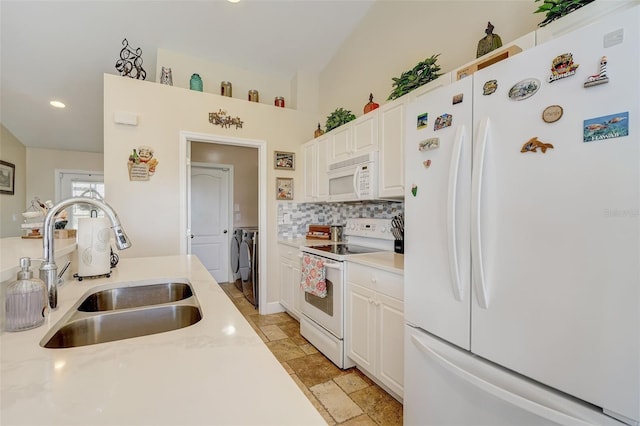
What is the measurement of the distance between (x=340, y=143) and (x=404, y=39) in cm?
113

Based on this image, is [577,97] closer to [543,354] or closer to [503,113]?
[503,113]

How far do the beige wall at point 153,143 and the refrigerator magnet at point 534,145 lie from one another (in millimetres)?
2909

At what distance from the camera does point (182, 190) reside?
2955mm

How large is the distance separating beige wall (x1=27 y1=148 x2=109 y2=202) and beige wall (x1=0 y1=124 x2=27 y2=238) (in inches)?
4.2

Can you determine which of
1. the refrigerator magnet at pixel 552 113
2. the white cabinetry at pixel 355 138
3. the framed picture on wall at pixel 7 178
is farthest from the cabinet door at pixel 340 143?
the framed picture on wall at pixel 7 178

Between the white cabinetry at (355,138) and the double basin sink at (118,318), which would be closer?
the double basin sink at (118,318)

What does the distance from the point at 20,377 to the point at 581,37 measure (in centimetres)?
175

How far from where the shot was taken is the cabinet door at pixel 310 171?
3.34 m

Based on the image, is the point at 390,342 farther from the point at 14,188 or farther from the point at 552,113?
the point at 14,188

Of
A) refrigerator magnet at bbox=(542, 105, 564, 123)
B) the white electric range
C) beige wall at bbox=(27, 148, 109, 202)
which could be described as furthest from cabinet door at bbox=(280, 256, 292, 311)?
beige wall at bbox=(27, 148, 109, 202)

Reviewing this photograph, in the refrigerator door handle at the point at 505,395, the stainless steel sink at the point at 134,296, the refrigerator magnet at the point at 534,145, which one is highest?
the refrigerator magnet at the point at 534,145

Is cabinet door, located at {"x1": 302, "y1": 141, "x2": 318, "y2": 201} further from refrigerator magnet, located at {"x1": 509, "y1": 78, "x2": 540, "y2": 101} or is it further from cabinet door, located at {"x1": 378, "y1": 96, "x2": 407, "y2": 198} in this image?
refrigerator magnet, located at {"x1": 509, "y1": 78, "x2": 540, "y2": 101}

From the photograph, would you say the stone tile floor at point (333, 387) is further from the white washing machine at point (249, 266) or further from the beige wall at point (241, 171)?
the beige wall at point (241, 171)

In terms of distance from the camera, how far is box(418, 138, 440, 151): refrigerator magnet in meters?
1.33
